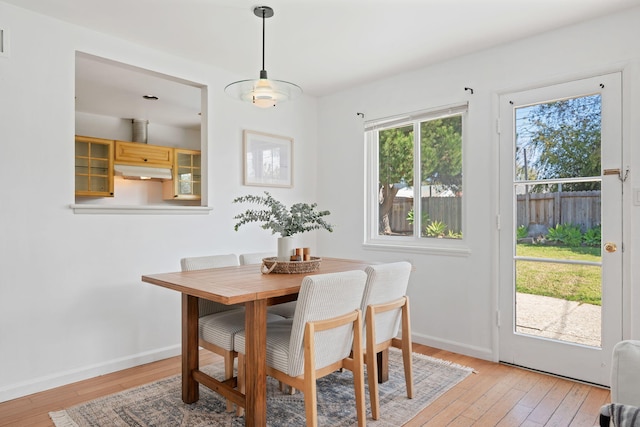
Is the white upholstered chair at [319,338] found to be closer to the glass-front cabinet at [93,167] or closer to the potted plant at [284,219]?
the potted plant at [284,219]

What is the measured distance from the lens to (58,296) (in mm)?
2668

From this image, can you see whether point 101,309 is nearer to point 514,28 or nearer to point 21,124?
point 21,124

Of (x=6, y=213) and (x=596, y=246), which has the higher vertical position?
(x=6, y=213)

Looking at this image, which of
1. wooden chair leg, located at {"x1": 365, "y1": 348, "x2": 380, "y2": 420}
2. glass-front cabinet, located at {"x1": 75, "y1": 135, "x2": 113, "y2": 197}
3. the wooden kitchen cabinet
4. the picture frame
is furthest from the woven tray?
the wooden kitchen cabinet

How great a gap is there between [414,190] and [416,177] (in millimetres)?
120

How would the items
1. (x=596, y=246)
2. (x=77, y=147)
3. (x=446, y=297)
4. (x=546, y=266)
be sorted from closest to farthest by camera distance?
(x=596, y=246) < (x=546, y=266) < (x=446, y=297) < (x=77, y=147)

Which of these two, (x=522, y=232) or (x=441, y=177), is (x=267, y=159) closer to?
(x=441, y=177)

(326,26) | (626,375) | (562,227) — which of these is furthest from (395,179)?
(626,375)

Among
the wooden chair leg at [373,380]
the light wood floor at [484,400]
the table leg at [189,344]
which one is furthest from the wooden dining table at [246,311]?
the light wood floor at [484,400]

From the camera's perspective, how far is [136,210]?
3.03m

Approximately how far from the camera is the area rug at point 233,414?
7.10 ft

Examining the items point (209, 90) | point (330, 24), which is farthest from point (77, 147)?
point (330, 24)

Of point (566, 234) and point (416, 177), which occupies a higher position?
point (416, 177)

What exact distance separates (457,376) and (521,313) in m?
0.69
